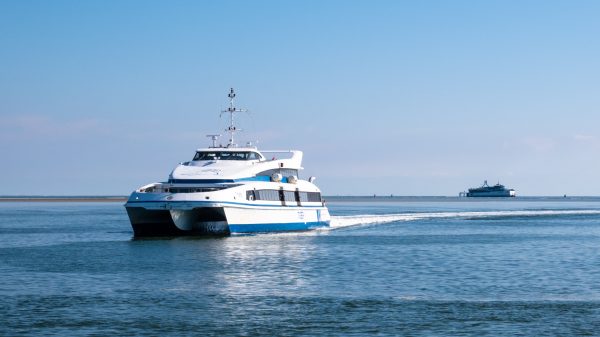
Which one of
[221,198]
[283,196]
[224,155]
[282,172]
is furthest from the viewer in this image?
[282,172]

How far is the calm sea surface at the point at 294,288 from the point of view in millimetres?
24781

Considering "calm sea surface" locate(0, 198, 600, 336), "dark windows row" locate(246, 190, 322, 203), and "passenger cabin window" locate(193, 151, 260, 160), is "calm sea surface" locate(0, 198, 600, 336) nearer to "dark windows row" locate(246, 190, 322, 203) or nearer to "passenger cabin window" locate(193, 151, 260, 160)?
"dark windows row" locate(246, 190, 322, 203)

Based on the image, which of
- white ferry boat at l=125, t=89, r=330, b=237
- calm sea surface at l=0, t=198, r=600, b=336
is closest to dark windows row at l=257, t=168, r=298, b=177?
white ferry boat at l=125, t=89, r=330, b=237

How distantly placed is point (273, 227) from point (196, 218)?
277 inches

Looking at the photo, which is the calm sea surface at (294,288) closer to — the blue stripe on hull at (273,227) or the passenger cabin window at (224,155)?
the blue stripe on hull at (273,227)

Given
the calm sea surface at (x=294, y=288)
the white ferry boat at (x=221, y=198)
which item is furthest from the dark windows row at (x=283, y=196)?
the calm sea surface at (x=294, y=288)

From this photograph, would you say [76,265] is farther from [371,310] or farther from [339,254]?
[371,310]

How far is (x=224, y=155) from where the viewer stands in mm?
67625

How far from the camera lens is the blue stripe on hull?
61281mm

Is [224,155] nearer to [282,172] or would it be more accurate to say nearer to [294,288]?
[282,172]

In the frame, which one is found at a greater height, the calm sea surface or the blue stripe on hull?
the blue stripe on hull

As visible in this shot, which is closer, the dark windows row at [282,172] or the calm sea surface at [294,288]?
the calm sea surface at [294,288]

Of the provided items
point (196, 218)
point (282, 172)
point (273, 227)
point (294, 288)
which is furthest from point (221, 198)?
point (294, 288)

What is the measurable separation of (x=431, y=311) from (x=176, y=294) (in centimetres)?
946
